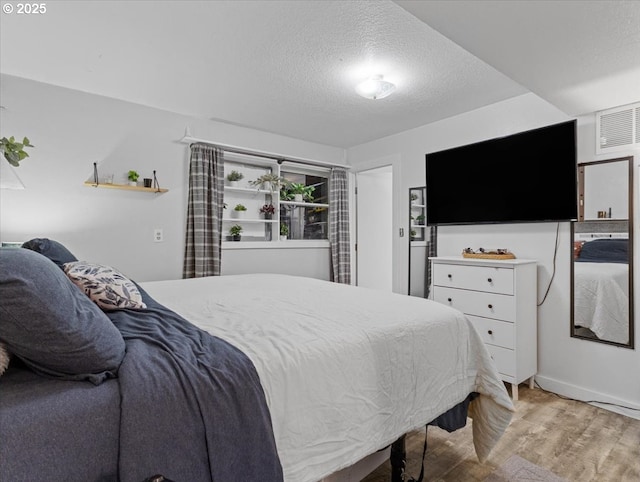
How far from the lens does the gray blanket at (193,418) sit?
78 centimetres

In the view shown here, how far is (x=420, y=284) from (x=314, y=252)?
1.38m

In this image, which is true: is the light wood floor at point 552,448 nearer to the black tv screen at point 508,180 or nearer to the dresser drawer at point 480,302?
the dresser drawer at point 480,302

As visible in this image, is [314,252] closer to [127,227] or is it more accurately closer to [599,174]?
[127,227]

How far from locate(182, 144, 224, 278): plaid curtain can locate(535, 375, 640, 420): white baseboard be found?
307 centimetres

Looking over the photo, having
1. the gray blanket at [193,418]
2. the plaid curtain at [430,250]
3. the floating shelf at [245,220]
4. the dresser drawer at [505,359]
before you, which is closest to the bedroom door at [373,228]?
the plaid curtain at [430,250]

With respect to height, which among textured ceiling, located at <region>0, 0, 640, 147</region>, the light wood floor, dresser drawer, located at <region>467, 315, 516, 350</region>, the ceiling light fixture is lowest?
the light wood floor

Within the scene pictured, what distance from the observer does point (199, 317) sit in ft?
5.10

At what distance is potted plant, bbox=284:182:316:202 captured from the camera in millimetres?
4336

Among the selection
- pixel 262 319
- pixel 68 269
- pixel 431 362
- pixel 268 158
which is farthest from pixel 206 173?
pixel 431 362

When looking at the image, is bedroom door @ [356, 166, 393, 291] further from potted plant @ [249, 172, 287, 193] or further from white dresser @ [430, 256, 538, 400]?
white dresser @ [430, 256, 538, 400]

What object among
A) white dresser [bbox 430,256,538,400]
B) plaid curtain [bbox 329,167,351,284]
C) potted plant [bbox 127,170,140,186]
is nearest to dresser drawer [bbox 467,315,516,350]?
white dresser [bbox 430,256,538,400]

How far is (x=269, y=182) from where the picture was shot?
4.05 m

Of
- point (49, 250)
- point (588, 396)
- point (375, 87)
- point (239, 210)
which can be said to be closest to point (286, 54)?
point (375, 87)

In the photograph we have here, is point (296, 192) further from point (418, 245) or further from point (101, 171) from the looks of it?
point (101, 171)
